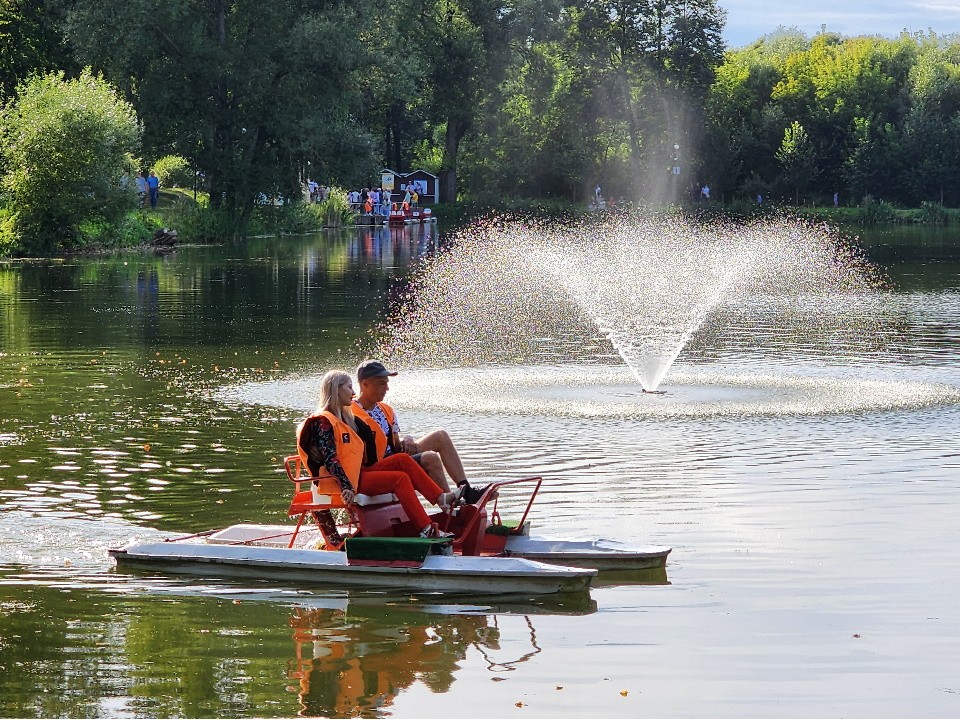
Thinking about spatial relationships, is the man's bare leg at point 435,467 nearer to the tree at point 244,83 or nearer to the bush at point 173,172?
the tree at point 244,83

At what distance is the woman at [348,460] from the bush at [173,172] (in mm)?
74422

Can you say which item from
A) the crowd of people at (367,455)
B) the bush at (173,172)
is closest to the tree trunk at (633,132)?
the bush at (173,172)

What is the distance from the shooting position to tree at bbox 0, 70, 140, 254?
2447 inches

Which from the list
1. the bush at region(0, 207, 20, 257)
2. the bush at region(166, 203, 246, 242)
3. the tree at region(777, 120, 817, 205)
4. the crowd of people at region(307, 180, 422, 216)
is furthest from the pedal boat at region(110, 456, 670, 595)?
the tree at region(777, 120, 817, 205)

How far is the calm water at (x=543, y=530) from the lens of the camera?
992 centimetres

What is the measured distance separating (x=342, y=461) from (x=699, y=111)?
10762 cm

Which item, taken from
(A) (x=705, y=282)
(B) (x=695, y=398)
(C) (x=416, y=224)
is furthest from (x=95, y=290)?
(C) (x=416, y=224)

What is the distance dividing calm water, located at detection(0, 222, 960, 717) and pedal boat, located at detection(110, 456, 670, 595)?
0.22 metres

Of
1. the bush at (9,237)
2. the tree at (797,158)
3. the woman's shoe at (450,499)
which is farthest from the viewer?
the tree at (797,158)

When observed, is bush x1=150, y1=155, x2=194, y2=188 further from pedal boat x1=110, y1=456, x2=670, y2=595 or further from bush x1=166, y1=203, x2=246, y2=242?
pedal boat x1=110, y1=456, x2=670, y2=595

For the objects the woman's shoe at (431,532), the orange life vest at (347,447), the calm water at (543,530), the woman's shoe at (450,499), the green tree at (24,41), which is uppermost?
the green tree at (24,41)

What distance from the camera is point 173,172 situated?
87250 mm

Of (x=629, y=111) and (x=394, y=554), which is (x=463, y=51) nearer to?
(x=629, y=111)

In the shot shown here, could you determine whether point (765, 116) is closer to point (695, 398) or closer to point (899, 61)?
point (899, 61)
